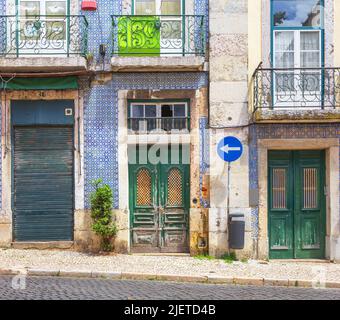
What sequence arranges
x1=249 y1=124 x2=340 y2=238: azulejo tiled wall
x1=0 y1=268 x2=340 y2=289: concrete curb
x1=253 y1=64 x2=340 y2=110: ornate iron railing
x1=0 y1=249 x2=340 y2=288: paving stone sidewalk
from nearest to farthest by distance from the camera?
x1=0 y1=268 x2=340 y2=289: concrete curb, x1=0 y1=249 x2=340 y2=288: paving stone sidewalk, x1=253 y1=64 x2=340 y2=110: ornate iron railing, x1=249 y1=124 x2=340 y2=238: azulejo tiled wall

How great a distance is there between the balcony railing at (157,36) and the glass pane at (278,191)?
2.98m

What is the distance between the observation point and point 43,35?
1173 cm

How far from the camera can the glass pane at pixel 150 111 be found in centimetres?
1184

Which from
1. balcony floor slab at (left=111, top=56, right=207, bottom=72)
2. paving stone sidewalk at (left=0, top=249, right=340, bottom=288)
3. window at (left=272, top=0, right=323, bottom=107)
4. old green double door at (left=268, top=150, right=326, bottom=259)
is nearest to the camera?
paving stone sidewalk at (left=0, top=249, right=340, bottom=288)

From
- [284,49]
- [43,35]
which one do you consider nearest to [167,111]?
[284,49]

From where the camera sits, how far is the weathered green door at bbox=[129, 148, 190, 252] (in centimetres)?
1182

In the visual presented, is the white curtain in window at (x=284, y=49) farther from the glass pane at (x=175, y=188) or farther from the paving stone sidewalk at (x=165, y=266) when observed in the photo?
Answer: the paving stone sidewalk at (x=165, y=266)

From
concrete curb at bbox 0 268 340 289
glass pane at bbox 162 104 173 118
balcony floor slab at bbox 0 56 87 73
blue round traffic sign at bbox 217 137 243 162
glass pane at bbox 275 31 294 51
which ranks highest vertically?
glass pane at bbox 275 31 294 51

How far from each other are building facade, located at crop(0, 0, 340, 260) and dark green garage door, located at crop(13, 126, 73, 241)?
2 cm

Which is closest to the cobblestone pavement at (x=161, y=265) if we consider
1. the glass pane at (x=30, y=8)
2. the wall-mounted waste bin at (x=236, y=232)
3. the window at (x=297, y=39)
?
the wall-mounted waste bin at (x=236, y=232)

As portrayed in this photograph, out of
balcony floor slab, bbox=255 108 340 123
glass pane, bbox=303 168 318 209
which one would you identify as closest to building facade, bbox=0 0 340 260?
glass pane, bbox=303 168 318 209

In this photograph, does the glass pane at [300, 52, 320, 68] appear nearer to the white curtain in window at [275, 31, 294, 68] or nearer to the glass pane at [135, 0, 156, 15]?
the white curtain in window at [275, 31, 294, 68]

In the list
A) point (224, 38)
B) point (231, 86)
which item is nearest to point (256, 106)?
point (231, 86)

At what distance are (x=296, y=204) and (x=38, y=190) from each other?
5.41 metres
